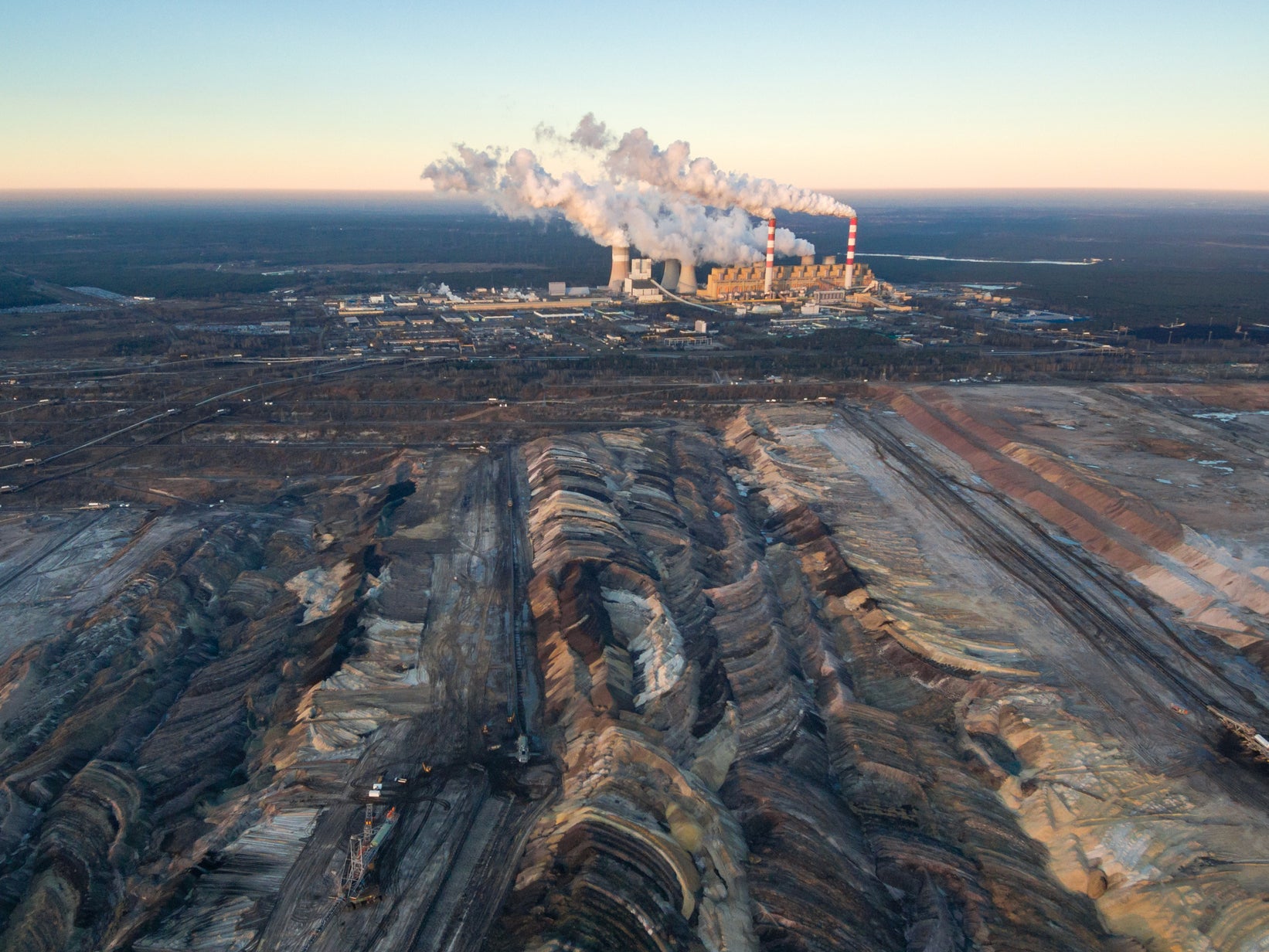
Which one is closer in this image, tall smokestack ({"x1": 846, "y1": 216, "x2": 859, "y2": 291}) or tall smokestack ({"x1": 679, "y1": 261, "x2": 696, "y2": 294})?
tall smokestack ({"x1": 846, "y1": 216, "x2": 859, "y2": 291})

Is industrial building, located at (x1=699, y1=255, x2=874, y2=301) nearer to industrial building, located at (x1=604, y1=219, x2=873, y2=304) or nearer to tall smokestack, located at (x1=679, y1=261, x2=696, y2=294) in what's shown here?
industrial building, located at (x1=604, y1=219, x2=873, y2=304)

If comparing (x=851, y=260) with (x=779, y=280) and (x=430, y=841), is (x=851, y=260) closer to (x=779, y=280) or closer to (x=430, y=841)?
(x=779, y=280)

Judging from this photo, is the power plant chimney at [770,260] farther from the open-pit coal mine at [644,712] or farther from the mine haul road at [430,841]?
the mine haul road at [430,841]

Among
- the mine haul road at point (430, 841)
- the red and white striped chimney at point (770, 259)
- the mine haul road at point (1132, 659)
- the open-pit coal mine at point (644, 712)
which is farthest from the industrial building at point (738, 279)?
the mine haul road at point (430, 841)

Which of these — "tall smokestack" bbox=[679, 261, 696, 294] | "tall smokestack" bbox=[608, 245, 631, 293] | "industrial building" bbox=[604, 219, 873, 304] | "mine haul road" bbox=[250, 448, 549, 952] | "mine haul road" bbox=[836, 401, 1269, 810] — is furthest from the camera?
"tall smokestack" bbox=[679, 261, 696, 294]

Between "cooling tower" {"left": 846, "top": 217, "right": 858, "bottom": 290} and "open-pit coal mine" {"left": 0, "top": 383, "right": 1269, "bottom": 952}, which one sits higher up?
"cooling tower" {"left": 846, "top": 217, "right": 858, "bottom": 290}

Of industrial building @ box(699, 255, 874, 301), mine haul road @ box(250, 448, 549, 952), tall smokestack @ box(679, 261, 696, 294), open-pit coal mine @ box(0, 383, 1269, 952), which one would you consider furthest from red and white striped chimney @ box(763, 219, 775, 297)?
mine haul road @ box(250, 448, 549, 952)

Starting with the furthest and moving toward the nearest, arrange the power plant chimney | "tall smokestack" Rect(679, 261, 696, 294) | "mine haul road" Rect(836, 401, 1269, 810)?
"tall smokestack" Rect(679, 261, 696, 294)
the power plant chimney
"mine haul road" Rect(836, 401, 1269, 810)

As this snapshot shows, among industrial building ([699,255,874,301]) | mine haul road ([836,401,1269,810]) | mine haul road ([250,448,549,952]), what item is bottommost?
mine haul road ([250,448,549,952])
